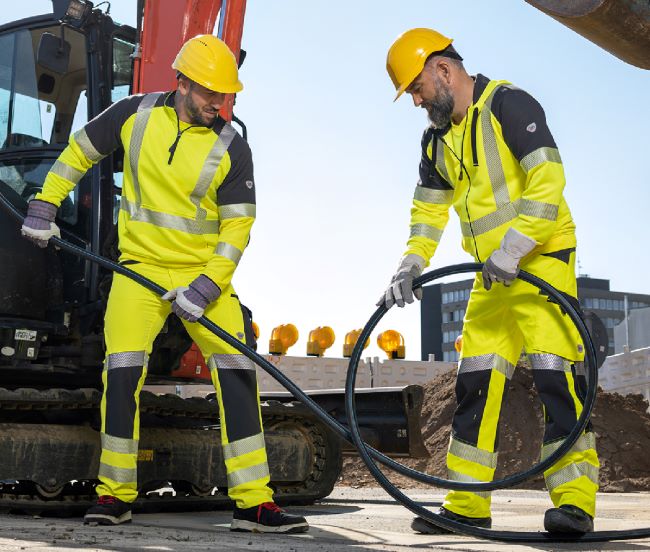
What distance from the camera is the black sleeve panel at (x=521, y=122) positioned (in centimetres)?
455

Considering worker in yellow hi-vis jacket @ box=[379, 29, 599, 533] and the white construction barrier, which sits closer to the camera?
worker in yellow hi-vis jacket @ box=[379, 29, 599, 533]

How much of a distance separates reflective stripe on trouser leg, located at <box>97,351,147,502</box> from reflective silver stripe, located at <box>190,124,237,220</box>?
0.80 metres

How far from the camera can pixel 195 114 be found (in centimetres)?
506

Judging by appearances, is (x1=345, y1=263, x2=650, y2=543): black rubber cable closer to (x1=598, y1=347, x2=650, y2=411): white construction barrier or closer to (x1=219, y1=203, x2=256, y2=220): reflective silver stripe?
(x1=219, y1=203, x2=256, y2=220): reflective silver stripe

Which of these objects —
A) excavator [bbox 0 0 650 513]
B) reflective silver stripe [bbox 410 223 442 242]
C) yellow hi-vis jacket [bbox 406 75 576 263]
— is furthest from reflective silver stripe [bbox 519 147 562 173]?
excavator [bbox 0 0 650 513]

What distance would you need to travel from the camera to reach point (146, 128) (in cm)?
510

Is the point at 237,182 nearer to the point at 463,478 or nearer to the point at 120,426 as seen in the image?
the point at 120,426

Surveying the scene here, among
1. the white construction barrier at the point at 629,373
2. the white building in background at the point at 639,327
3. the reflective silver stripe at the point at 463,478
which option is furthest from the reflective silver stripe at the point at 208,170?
the white building in background at the point at 639,327

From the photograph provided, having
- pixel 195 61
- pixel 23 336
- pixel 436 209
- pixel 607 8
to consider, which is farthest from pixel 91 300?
pixel 607 8

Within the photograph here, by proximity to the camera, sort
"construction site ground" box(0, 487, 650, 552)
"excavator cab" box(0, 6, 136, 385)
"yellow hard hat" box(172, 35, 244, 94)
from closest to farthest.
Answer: "construction site ground" box(0, 487, 650, 552), "yellow hard hat" box(172, 35, 244, 94), "excavator cab" box(0, 6, 136, 385)

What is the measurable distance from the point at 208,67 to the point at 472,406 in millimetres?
2104

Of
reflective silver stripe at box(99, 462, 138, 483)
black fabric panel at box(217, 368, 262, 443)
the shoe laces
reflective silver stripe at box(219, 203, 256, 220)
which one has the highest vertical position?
reflective silver stripe at box(219, 203, 256, 220)

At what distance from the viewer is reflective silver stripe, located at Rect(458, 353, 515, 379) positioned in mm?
4824

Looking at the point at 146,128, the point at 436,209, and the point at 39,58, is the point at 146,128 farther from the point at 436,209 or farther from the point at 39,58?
the point at 436,209
